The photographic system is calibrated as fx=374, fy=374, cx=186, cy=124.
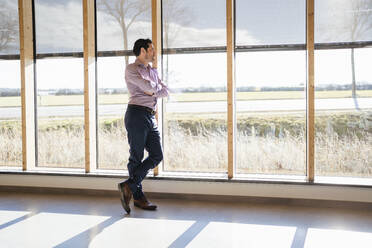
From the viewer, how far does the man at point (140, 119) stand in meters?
4.12

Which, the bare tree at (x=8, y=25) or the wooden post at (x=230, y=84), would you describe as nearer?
the wooden post at (x=230, y=84)

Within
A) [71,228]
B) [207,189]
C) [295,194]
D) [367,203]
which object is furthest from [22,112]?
[367,203]

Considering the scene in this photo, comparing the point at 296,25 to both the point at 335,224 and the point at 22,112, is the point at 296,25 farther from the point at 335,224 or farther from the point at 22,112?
the point at 22,112

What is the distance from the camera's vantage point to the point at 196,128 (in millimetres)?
4961

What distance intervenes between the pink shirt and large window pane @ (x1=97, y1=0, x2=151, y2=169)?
97cm

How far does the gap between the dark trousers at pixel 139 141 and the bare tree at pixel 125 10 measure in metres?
1.27

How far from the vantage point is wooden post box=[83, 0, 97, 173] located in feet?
16.6

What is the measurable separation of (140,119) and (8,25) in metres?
2.86

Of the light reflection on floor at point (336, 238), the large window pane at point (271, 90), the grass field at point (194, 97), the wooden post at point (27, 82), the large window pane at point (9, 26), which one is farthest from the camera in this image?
the large window pane at point (9, 26)

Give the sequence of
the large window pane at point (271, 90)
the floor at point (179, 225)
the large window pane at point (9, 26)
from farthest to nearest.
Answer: the large window pane at point (9, 26) → the large window pane at point (271, 90) → the floor at point (179, 225)

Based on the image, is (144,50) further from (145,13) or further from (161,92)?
(145,13)

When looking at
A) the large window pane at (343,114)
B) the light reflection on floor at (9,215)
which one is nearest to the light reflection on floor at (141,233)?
the light reflection on floor at (9,215)

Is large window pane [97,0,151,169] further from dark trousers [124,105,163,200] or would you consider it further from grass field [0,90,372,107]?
dark trousers [124,105,163,200]

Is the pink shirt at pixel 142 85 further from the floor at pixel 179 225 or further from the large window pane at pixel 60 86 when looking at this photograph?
the large window pane at pixel 60 86
